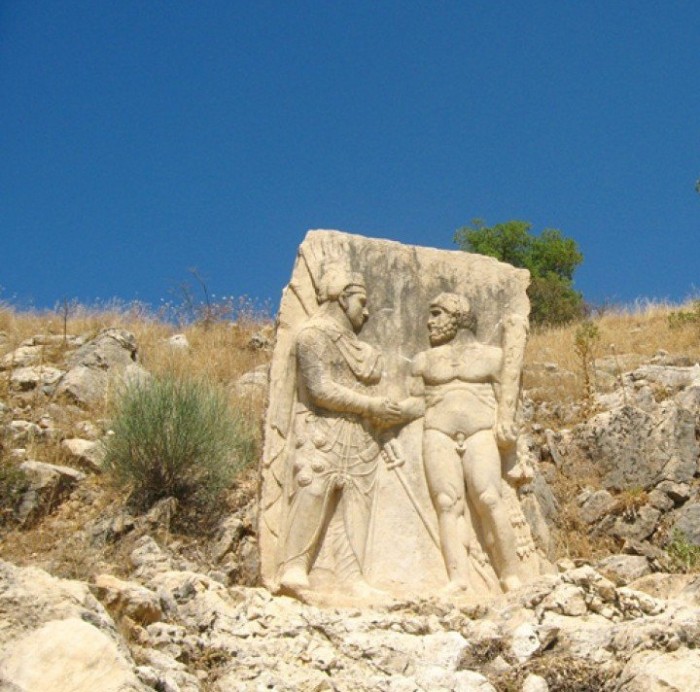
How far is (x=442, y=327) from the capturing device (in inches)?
363

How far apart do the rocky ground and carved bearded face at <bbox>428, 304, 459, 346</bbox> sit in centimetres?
103

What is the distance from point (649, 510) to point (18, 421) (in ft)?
21.5

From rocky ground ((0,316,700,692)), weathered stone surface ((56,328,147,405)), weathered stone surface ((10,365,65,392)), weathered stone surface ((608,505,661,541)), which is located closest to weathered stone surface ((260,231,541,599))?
rocky ground ((0,316,700,692))

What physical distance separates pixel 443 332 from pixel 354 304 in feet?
2.48

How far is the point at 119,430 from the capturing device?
436 inches

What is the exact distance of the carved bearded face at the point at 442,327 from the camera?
921 centimetres

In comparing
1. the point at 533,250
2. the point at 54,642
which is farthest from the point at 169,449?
the point at 533,250

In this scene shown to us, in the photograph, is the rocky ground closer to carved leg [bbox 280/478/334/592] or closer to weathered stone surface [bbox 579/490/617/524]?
weathered stone surface [bbox 579/490/617/524]

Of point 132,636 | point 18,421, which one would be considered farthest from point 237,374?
point 132,636

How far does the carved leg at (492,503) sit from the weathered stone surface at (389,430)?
0.01 metres

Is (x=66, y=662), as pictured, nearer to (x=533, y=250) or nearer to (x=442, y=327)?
(x=442, y=327)

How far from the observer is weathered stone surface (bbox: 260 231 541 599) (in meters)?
8.52

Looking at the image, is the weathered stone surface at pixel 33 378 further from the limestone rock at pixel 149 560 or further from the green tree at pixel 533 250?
the green tree at pixel 533 250

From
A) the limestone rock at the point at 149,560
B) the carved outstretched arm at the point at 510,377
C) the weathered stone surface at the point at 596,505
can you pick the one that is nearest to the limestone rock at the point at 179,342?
the weathered stone surface at the point at 596,505
